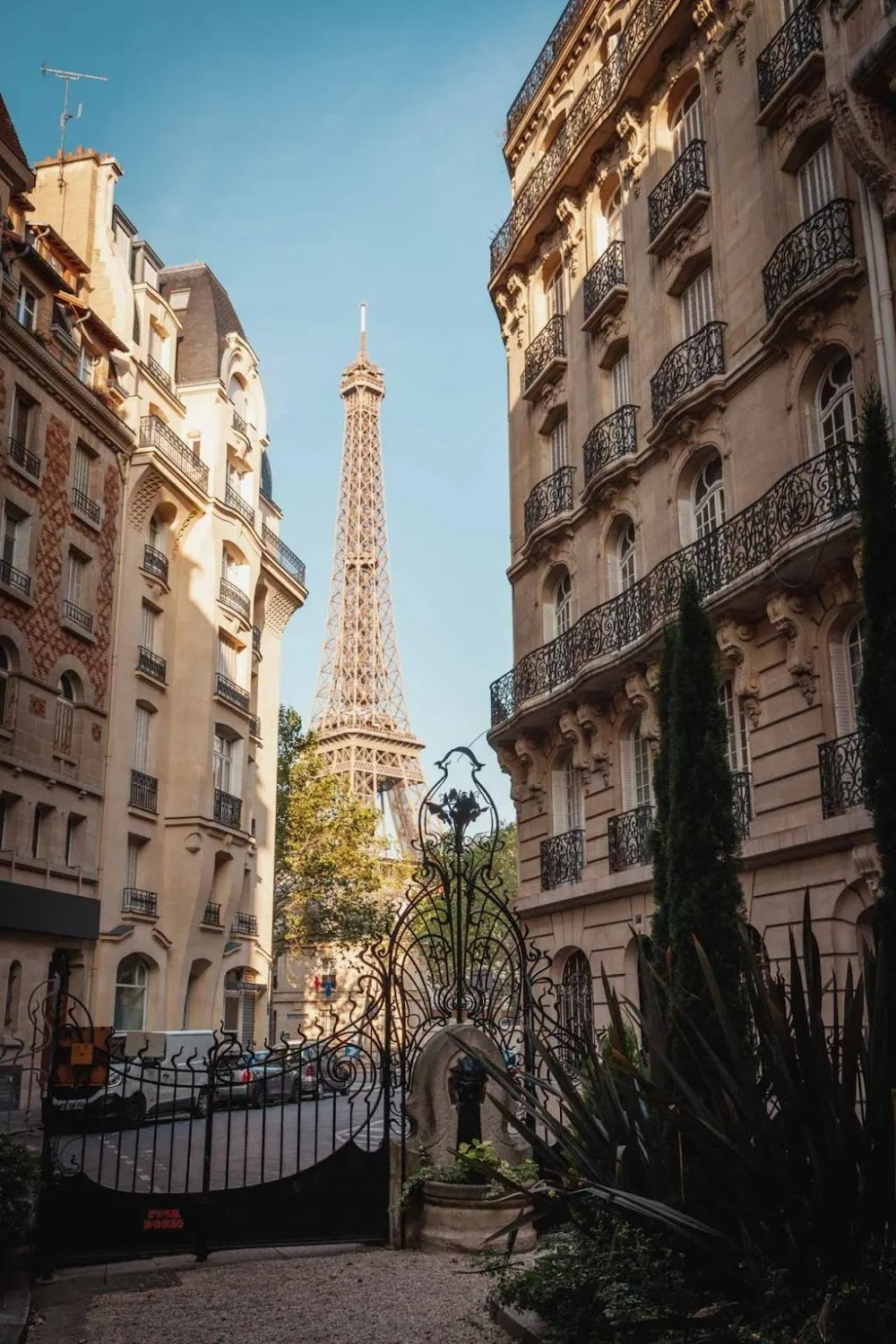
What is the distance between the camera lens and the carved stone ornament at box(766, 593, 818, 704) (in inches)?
631

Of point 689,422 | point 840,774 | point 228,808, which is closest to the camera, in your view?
point 840,774

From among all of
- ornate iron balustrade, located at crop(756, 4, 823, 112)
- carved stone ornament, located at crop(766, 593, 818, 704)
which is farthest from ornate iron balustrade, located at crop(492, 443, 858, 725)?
ornate iron balustrade, located at crop(756, 4, 823, 112)

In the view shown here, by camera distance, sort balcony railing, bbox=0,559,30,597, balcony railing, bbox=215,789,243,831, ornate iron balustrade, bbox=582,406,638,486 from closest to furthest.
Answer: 1. ornate iron balustrade, bbox=582,406,638,486
2. balcony railing, bbox=0,559,30,597
3. balcony railing, bbox=215,789,243,831

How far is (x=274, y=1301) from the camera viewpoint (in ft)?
31.1

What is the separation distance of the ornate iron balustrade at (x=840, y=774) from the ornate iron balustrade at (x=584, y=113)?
13.8 meters

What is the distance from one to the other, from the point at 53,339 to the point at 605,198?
15245 millimetres

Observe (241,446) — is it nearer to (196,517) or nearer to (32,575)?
(196,517)

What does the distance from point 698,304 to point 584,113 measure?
6.60 m

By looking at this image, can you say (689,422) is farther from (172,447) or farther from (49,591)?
(172,447)

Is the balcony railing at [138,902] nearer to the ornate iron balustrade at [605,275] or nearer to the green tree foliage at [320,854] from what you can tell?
the green tree foliage at [320,854]

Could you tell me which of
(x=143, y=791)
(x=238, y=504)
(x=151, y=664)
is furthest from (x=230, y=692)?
(x=238, y=504)

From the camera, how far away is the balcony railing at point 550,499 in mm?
23984

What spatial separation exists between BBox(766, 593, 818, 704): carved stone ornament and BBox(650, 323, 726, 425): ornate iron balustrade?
182 inches

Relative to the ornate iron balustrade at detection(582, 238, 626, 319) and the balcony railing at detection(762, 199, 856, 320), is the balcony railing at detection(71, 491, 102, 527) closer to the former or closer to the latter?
the ornate iron balustrade at detection(582, 238, 626, 319)
